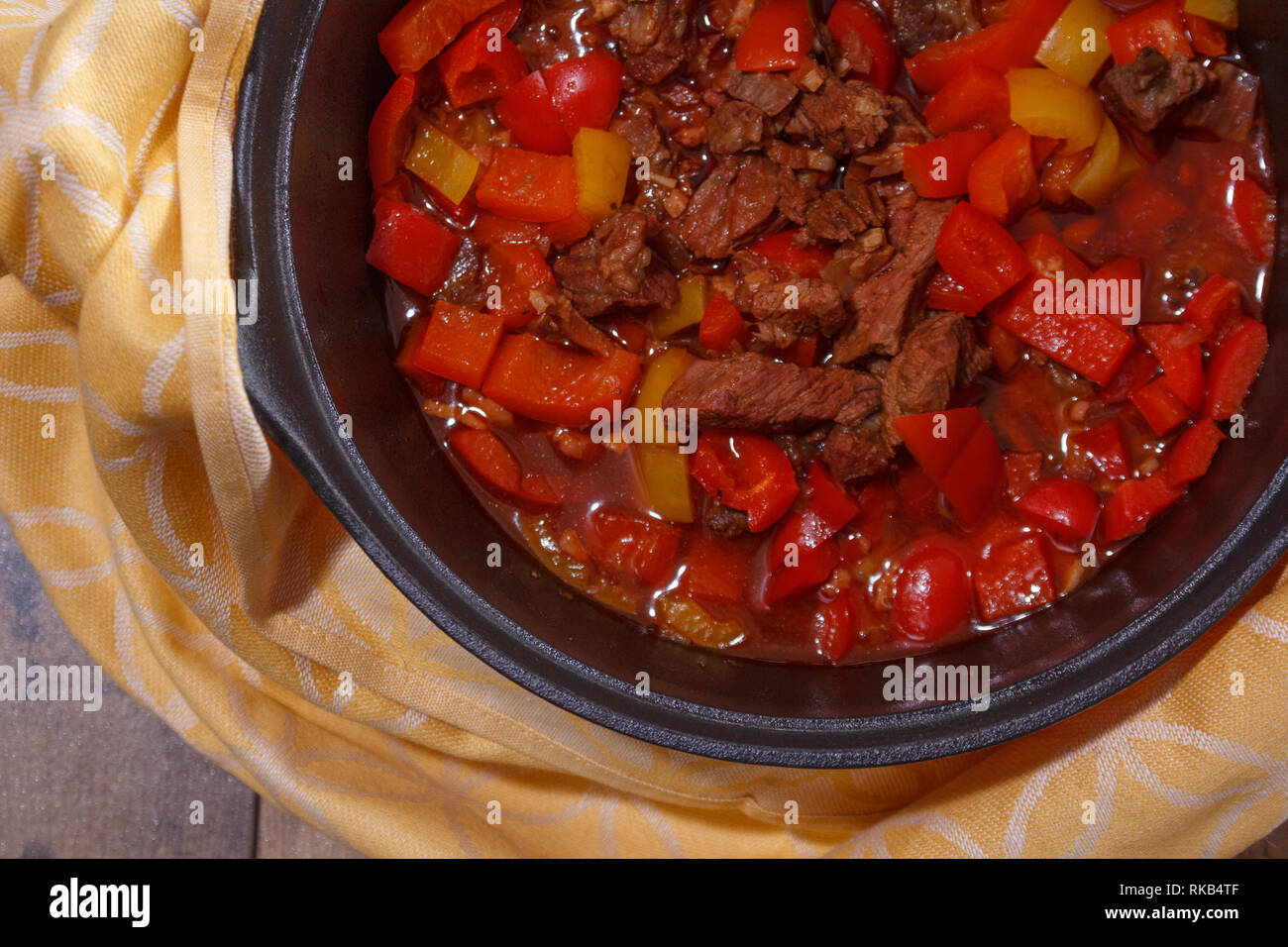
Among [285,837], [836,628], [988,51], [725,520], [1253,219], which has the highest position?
[988,51]

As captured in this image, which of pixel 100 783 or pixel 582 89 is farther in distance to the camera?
pixel 100 783

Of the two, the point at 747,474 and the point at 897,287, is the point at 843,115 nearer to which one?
the point at 897,287

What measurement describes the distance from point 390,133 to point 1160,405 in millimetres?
1910

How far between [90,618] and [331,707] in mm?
745

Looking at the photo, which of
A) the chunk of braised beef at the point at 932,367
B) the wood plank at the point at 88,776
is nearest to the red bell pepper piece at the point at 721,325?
the chunk of braised beef at the point at 932,367

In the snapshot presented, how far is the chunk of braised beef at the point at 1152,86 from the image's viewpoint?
7.59ft

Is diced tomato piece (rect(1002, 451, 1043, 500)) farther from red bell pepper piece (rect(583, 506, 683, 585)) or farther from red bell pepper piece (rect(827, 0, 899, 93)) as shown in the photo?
red bell pepper piece (rect(827, 0, 899, 93))

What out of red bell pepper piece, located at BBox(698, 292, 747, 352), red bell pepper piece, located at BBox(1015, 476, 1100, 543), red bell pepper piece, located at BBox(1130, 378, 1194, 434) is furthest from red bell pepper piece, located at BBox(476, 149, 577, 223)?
red bell pepper piece, located at BBox(1130, 378, 1194, 434)

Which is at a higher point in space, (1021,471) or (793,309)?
(793,309)

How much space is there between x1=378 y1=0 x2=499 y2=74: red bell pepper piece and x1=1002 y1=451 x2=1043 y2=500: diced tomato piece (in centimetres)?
163

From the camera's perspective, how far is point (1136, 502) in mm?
2395

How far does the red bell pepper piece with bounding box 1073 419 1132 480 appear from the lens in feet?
7.88

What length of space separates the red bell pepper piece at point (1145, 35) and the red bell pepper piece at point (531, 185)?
51.9 inches

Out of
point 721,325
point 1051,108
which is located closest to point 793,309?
point 721,325
